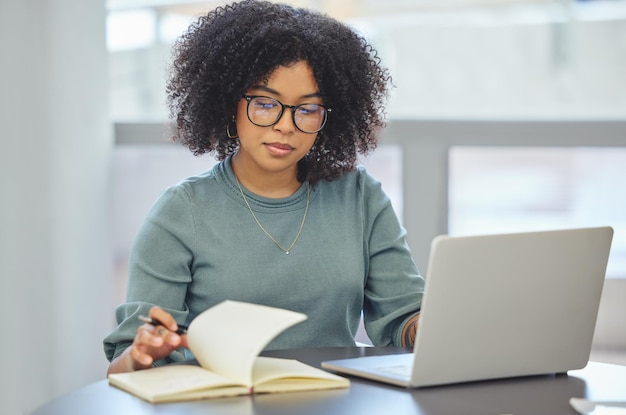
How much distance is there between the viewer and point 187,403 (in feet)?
4.34

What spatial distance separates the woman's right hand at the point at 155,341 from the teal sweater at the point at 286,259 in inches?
8.5

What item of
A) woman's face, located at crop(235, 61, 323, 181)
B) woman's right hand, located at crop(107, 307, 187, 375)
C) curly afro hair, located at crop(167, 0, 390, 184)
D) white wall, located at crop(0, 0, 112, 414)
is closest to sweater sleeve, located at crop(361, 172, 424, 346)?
curly afro hair, located at crop(167, 0, 390, 184)

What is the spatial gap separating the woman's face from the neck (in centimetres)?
8

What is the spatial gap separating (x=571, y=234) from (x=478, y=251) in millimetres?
165

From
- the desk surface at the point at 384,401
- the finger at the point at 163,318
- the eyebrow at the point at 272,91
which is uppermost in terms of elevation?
the eyebrow at the point at 272,91

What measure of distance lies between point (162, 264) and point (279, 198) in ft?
0.98

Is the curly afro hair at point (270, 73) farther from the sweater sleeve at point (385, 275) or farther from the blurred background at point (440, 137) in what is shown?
the blurred background at point (440, 137)

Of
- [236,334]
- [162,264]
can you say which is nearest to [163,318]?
[236,334]

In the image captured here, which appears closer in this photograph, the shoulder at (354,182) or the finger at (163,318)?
the finger at (163,318)

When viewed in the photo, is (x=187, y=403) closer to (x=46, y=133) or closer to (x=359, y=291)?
Answer: (x=359, y=291)

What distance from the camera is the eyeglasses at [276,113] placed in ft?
5.93

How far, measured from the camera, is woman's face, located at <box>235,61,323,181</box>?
5.92 feet

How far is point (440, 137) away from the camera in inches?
122

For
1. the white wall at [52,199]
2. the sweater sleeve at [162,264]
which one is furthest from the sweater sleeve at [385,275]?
the white wall at [52,199]
